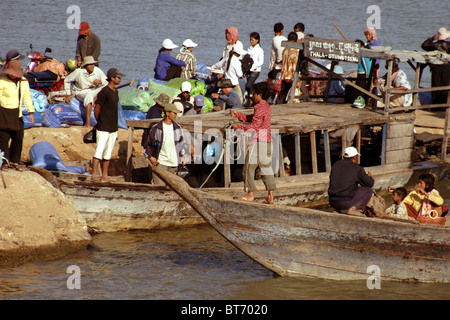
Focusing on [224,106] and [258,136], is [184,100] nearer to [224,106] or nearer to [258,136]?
[224,106]

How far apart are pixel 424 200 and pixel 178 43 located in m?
21.2

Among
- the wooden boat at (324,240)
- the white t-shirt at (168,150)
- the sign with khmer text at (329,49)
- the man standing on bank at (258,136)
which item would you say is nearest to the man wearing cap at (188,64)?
the sign with khmer text at (329,49)

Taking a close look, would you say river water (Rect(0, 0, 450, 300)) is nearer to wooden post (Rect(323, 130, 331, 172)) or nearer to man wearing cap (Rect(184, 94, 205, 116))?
man wearing cap (Rect(184, 94, 205, 116))

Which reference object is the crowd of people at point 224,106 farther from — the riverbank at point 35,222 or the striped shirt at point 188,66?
the riverbank at point 35,222

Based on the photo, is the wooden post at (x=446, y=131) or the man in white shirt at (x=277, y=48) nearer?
the wooden post at (x=446, y=131)

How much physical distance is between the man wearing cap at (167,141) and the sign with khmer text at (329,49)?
3.31 m

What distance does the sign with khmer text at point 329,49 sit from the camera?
500 inches

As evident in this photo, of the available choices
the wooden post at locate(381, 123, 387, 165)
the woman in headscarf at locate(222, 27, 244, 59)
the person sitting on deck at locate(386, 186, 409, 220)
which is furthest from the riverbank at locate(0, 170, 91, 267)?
the woman in headscarf at locate(222, 27, 244, 59)

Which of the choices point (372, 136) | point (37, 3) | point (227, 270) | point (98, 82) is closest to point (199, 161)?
point (227, 270)

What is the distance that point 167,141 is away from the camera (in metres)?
10.6

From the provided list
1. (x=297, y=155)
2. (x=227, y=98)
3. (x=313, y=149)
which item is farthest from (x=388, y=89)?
(x=227, y=98)

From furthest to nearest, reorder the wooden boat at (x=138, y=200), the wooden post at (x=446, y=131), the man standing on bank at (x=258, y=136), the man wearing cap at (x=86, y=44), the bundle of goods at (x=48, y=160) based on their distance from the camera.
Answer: the man wearing cap at (x=86, y=44)
the wooden post at (x=446, y=131)
the bundle of goods at (x=48, y=160)
the wooden boat at (x=138, y=200)
the man standing on bank at (x=258, y=136)

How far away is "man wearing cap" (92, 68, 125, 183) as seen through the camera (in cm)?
1060

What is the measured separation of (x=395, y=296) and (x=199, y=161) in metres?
4.06
